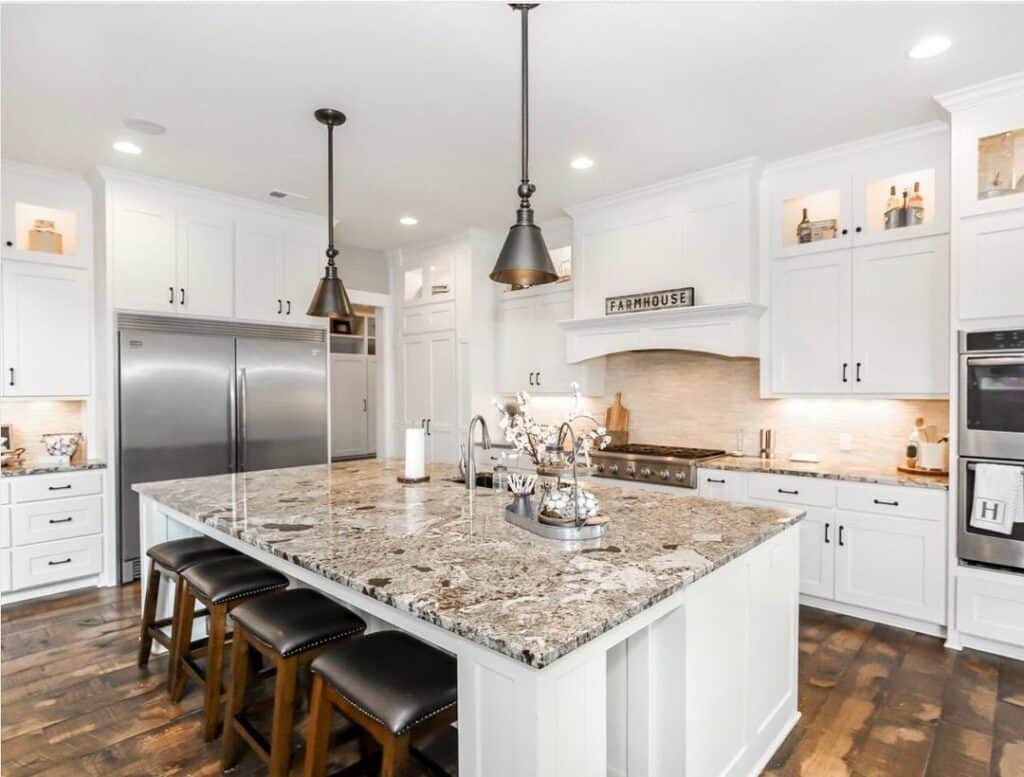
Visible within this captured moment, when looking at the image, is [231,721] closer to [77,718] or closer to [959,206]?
[77,718]

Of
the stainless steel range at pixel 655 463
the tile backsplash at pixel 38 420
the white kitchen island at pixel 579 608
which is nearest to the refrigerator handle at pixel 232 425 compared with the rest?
the tile backsplash at pixel 38 420

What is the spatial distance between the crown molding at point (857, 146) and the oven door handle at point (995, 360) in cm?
127

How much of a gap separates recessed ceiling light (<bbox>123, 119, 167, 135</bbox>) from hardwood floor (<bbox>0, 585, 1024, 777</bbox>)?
8.98 ft

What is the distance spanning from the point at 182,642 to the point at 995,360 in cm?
390

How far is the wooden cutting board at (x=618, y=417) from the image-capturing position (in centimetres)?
482

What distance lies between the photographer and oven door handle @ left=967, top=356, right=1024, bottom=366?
273cm

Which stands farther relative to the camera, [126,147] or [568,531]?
[126,147]

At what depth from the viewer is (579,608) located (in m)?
1.27

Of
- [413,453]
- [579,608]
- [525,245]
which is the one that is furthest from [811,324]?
[579,608]

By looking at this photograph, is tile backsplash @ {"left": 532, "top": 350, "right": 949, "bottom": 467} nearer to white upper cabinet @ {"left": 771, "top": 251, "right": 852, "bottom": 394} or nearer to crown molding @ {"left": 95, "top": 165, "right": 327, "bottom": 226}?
white upper cabinet @ {"left": 771, "top": 251, "right": 852, "bottom": 394}

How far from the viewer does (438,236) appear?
5.48 m

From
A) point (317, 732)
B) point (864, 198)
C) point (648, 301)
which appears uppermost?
point (864, 198)

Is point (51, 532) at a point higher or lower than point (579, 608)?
lower

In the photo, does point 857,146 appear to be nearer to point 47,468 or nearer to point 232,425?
point 232,425
